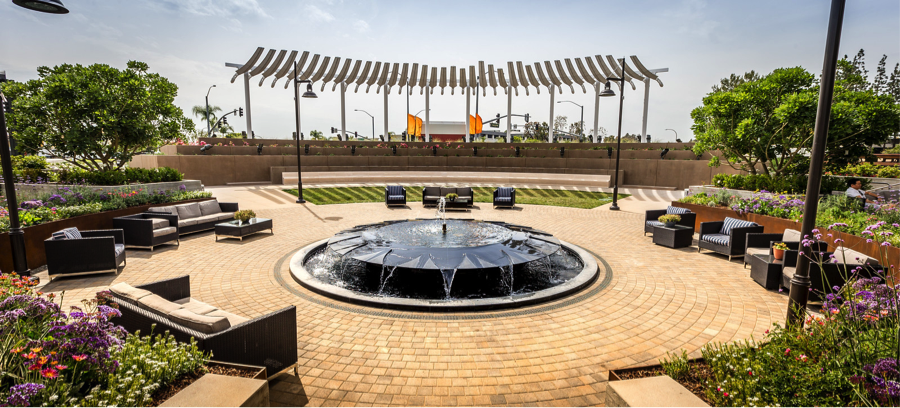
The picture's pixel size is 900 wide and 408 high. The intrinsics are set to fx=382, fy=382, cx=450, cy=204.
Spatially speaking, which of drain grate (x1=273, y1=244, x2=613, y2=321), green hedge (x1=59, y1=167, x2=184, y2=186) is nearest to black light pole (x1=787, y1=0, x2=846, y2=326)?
drain grate (x1=273, y1=244, x2=613, y2=321)

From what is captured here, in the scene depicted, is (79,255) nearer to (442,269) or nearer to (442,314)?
(442,269)

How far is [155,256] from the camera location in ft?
28.2

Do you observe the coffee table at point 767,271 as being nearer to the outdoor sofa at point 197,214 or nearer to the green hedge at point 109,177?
the outdoor sofa at point 197,214

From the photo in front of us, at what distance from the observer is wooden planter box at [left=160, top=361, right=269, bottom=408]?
9.36 ft

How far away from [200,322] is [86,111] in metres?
15.9

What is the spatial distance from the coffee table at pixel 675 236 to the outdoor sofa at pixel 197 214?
40.2 feet

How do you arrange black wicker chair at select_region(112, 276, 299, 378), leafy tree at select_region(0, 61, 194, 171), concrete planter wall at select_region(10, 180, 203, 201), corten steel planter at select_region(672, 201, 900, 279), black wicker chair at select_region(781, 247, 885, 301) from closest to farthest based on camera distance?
black wicker chair at select_region(112, 276, 299, 378) < black wicker chair at select_region(781, 247, 885, 301) < corten steel planter at select_region(672, 201, 900, 279) < concrete planter wall at select_region(10, 180, 203, 201) < leafy tree at select_region(0, 61, 194, 171)

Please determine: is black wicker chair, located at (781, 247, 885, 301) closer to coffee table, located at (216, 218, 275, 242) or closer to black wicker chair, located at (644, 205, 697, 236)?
black wicker chair, located at (644, 205, 697, 236)

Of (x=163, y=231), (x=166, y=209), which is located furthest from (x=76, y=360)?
(x=166, y=209)

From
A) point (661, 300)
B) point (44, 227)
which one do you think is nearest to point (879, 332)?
point (661, 300)

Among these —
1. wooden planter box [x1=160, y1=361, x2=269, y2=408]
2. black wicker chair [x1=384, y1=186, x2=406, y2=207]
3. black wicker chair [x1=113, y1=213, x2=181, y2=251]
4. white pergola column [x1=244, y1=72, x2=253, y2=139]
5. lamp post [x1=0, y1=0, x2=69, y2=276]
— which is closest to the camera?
wooden planter box [x1=160, y1=361, x2=269, y2=408]

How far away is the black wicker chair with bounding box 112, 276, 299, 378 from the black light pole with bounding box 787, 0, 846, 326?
213 inches

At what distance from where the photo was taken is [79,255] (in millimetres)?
6949

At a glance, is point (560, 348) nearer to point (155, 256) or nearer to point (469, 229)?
point (469, 229)
